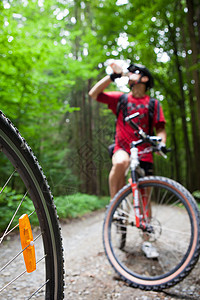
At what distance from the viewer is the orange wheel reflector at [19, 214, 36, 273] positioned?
0.75m

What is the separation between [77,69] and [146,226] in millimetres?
3707

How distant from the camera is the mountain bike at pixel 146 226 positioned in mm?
1508

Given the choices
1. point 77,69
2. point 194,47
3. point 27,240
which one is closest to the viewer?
point 27,240

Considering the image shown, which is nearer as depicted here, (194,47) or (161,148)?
(161,148)

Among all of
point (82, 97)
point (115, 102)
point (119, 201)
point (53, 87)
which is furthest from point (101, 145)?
point (53, 87)

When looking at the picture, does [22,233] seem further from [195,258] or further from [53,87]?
[53,87]

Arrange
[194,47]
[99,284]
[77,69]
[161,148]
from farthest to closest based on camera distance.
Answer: [194,47], [77,69], [161,148], [99,284]

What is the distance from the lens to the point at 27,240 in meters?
0.75

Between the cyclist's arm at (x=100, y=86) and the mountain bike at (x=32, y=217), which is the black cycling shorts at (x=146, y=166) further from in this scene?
the mountain bike at (x=32, y=217)

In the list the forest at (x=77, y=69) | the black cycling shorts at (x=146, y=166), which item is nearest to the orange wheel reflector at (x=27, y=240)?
the forest at (x=77, y=69)

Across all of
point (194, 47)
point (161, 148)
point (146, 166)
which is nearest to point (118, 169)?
Result: point (146, 166)

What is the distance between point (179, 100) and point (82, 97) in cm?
723

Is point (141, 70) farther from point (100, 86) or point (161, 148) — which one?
point (161, 148)

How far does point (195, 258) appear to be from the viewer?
4.77 ft
